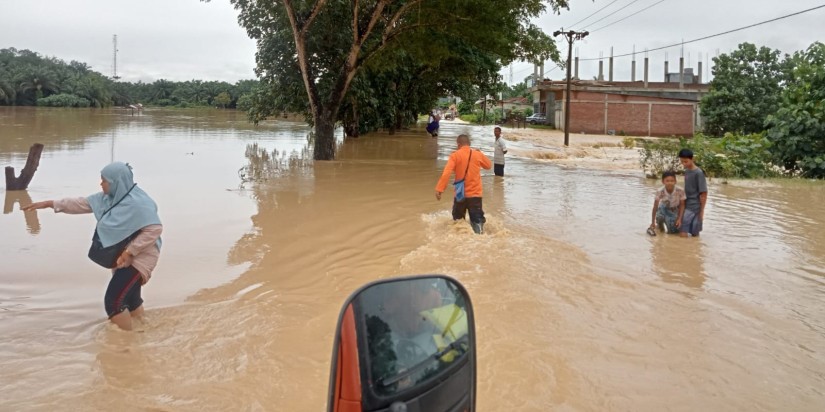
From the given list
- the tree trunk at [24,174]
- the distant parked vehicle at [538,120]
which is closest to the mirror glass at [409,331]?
the tree trunk at [24,174]

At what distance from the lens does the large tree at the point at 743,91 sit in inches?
1526

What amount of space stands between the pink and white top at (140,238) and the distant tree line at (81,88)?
5488 cm

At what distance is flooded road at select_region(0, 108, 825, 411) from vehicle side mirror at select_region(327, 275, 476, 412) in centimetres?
203

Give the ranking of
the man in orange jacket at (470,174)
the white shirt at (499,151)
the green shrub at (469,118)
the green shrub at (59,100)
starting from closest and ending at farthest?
1. the man in orange jacket at (470,174)
2. the white shirt at (499,151)
3. the green shrub at (469,118)
4. the green shrub at (59,100)

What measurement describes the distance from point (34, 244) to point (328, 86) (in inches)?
619

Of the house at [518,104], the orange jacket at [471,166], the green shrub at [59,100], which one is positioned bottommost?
the orange jacket at [471,166]

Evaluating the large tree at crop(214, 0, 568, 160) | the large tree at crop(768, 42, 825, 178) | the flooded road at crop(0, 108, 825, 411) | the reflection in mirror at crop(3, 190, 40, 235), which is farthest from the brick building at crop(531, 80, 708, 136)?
the reflection in mirror at crop(3, 190, 40, 235)

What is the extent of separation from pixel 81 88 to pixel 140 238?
323 ft

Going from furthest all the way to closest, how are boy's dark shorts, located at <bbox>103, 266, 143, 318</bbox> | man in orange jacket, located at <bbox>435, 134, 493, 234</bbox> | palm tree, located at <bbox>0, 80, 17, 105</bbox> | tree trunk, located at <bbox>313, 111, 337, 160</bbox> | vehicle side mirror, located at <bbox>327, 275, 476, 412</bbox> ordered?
1. palm tree, located at <bbox>0, 80, 17, 105</bbox>
2. tree trunk, located at <bbox>313, 111, 337, 160</bbox>
3. man in orange jacket, located at <bbox>435, 134, 493, 234</bbox>
4. boy's dark shorts, located at <bbox>103, 266, 143, 318</bbox>
5. vehicle side mirror, located at <bbox>327, 275, 476, 412</bbox>

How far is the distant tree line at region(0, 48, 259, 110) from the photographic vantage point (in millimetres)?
81812

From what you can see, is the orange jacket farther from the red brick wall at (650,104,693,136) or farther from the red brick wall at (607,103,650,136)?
the red brick wall at (650,104,693,136)

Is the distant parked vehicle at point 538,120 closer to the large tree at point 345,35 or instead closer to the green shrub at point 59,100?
the large tree at point 345,35

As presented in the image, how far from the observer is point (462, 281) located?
6.33m

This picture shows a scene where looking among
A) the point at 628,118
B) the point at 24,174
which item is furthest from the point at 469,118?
the point at 24,174
